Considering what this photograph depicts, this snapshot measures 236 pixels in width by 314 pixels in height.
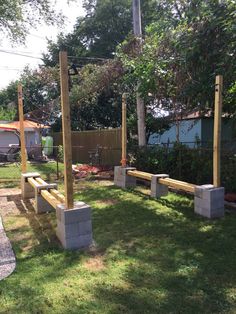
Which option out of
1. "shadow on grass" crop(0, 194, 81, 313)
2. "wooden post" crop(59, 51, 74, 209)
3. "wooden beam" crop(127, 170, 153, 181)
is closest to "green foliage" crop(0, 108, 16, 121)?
"wooden beam" crop(127, 170, 153, 181)

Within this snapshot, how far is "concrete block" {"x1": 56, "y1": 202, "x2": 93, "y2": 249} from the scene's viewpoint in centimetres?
509

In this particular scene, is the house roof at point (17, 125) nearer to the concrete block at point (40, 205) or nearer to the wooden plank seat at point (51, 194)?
the wooden plank seat at point (51, 194)

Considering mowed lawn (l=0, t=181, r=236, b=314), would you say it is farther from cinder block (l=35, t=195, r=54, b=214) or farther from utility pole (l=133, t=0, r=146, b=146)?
utility pole (l=133, t=0, r=146, b=146)

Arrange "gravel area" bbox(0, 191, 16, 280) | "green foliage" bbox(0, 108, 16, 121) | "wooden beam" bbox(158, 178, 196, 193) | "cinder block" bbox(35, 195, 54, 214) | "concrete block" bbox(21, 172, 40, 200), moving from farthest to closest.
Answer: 1. "green foliage" bbox(0, 108, 16, 121)
2. "concrete block" bbox(21, 172, 40, 200)
3. "cinder block" bbox(35, 195, 54, 214)
4. "wooden beam" bbox(158, 178, 196, 193)
5. "gravel area" bbox(0, 191, 16, 280)

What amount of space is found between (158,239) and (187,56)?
13.7ft

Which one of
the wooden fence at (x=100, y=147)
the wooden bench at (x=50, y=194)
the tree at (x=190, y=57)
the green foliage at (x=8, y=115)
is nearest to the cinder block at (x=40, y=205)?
the wooden bench at (x=50, y=194)

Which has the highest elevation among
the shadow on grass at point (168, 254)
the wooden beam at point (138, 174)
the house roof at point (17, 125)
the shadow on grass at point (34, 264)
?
the house roof at point (17, 125)

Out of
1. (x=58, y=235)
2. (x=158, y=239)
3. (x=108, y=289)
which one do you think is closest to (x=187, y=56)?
(x=158, y=239)

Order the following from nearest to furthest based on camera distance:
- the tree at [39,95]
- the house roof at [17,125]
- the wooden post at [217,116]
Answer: the wooden post at [217,116]
the house roof at [17,125]
the tree at [39,95]

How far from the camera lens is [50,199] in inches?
244

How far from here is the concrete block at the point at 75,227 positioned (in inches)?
201

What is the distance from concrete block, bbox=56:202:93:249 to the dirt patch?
1.26ft

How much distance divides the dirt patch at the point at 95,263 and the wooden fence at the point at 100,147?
913 cm

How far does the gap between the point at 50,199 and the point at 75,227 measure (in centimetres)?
120
